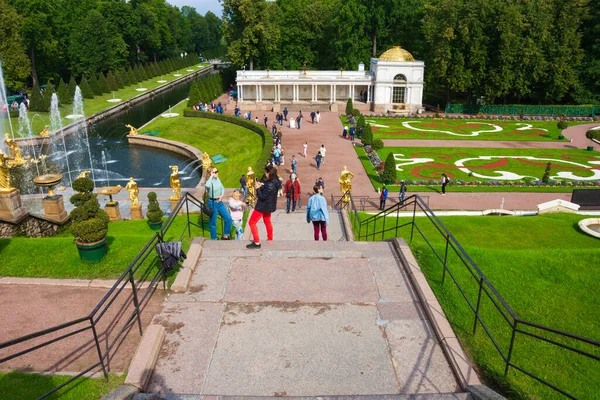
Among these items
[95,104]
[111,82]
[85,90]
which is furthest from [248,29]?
[85,90]

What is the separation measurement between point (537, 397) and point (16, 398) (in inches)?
260

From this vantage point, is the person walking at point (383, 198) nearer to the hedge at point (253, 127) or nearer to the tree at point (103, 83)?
the hedge at point (253, 127)

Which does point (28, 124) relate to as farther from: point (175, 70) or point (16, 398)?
point (175, 70)

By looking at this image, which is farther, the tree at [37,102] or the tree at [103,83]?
the tree at [103,83]

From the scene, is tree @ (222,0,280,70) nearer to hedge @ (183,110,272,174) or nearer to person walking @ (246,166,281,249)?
hedge @ (183,110,272,174)

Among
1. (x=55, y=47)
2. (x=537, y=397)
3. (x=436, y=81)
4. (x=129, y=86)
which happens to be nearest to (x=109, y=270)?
(x=537, y=397)

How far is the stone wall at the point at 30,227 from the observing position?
17086mm

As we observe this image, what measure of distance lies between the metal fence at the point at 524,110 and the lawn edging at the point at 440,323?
50665 millimetres

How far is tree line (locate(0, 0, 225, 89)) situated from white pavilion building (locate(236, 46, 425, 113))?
25.3 meters

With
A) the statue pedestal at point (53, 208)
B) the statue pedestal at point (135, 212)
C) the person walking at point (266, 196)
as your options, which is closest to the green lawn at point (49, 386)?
the person walking at point (266, 196)

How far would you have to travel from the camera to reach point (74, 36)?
6988 centimetres

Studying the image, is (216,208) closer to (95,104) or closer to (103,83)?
(95,104)

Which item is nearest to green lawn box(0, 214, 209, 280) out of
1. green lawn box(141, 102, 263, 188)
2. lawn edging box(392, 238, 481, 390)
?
lawn edging box(392, 238, 481, 390)

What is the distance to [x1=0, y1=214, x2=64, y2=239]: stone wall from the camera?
17.1 metres
